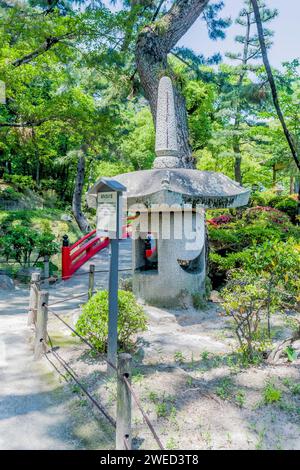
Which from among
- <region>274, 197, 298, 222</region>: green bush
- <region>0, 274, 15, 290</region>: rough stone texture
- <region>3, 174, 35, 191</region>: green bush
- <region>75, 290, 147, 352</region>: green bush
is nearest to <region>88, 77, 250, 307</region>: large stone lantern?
<region>75, 290, 147, 352</region>: green bush

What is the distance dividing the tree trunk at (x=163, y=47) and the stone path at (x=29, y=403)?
5055 mm

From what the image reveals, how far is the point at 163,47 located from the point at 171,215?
4253 millimetres

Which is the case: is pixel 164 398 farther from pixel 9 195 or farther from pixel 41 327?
pixel 9 195

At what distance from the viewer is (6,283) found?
9.09 metres

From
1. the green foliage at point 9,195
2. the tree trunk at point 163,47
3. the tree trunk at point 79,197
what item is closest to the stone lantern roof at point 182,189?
the tree trunk at point 163,47

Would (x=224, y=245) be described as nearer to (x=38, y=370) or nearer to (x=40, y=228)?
(x=38, y=370)

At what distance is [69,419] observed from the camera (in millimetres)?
3285

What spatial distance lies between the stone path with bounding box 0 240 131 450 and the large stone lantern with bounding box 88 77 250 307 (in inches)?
98.5

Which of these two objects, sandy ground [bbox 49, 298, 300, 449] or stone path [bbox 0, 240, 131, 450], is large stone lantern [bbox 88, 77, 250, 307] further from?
stone path [bbox 0, 240, 131, 450]

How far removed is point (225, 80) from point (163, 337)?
8.59 metres

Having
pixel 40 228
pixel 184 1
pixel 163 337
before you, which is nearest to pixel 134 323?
pixel 163 337

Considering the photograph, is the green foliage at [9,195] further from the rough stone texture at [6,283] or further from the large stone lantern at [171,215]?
the large stone lantern at [171,215]

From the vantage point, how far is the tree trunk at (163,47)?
8.09 metres

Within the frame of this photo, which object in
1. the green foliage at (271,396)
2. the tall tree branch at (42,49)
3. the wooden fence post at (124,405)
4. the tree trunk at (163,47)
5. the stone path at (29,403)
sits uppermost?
the tall tree branch at (42,49)
